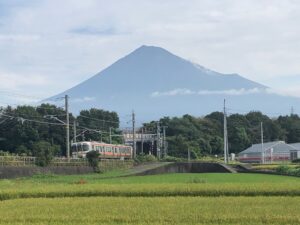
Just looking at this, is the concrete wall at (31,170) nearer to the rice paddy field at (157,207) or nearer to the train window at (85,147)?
the train window at (85,147)

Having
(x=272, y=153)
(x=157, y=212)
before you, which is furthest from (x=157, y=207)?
(x=272, y=153)

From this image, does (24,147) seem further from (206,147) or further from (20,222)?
(20,222)

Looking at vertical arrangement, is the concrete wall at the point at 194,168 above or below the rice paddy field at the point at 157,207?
below

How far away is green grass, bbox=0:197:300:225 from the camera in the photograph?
12.3 m

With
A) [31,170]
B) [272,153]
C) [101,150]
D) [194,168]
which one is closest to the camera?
[31,170]

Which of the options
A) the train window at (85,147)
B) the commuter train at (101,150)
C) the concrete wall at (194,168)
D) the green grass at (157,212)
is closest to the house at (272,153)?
the commuter train at (101,150)

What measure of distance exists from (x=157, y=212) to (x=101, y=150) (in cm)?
5295

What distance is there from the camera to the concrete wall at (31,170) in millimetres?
37594

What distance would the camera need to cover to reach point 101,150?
66.5 m

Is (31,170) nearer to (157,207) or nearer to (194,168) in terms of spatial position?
(194,168)

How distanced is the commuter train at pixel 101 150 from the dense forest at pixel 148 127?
353cm

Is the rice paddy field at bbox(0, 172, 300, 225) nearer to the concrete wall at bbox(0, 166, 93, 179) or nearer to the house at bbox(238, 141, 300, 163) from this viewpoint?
the concrete wall at bbox(0, 166, 93, 179)

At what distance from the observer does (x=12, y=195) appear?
21.2 meters

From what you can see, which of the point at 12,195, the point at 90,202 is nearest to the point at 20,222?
the point at 90,202
